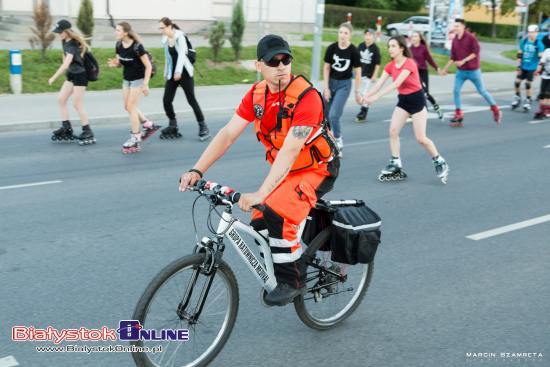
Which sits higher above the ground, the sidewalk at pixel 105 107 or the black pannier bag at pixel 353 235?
the black pannier bag at pixel 353 235

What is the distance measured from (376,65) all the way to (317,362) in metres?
10.6

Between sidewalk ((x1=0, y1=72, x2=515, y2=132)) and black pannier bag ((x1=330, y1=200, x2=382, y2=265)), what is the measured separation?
8.77m

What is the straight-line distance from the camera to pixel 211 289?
382 cm

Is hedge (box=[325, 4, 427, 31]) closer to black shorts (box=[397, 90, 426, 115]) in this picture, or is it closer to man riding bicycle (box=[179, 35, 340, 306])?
black shorts (box=[397, 90, 426, 115])

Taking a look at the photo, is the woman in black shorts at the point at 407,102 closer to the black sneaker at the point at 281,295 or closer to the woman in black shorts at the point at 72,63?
Result: the woman in black shorts at the point at 72,63

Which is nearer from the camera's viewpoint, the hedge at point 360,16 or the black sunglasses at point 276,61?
the black sunglasses at point 276,61

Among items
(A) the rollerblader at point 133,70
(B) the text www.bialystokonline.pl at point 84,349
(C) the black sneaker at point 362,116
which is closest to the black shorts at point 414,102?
(A) the rollerblader at point 133,70

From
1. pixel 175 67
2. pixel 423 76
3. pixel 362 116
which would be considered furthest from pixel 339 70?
pixel 423 76

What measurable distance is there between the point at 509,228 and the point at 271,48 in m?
4.13

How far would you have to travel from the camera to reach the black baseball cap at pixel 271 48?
3783 millimetres

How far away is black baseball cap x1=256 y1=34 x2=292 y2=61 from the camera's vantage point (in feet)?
12.4

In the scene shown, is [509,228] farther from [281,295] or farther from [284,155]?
[284,155]

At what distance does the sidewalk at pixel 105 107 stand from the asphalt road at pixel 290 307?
115 cm

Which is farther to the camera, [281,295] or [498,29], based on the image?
[498,29]
